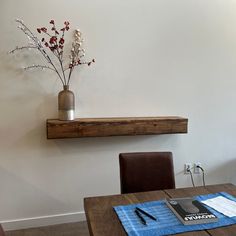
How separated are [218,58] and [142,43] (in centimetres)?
86

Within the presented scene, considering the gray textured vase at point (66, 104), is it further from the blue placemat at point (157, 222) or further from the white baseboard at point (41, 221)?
the blue placemat at point (157, 222)

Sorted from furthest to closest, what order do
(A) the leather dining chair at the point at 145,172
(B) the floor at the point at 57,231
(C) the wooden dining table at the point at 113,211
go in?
1. (B) the floor at the point at 57,231
2. (A) the leather dining chair at the point at 145,172
3. (C) the wooden dining table at the point at 113,211

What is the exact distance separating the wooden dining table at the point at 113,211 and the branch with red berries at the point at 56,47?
132 centimetres

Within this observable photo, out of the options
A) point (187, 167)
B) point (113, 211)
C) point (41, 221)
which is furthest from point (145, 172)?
point (41, 221)

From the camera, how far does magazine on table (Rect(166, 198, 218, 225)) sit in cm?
133

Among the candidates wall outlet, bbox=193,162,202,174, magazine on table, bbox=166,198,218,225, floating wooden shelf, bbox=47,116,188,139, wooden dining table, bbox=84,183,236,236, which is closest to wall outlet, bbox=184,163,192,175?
wall outlet, bbox=193,162,202,174

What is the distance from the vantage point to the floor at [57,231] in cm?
251

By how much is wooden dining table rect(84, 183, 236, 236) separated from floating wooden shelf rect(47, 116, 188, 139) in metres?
0.93

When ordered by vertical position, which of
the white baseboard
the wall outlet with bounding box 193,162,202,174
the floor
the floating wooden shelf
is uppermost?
the floating wooden shelf

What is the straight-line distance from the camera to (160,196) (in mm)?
1652

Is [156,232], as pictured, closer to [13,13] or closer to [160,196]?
[160,196]

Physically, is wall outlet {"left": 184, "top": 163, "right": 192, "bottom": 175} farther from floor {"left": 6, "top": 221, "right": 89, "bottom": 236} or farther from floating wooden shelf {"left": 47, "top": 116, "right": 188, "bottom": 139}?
floor {"left": 6, "top": 221, "right": 89, "bottom": 236}

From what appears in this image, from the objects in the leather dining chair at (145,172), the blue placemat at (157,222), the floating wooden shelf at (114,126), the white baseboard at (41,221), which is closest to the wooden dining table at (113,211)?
the blue placemat at (157,222)

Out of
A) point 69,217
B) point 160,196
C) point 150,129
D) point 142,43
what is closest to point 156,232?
point 160,196
